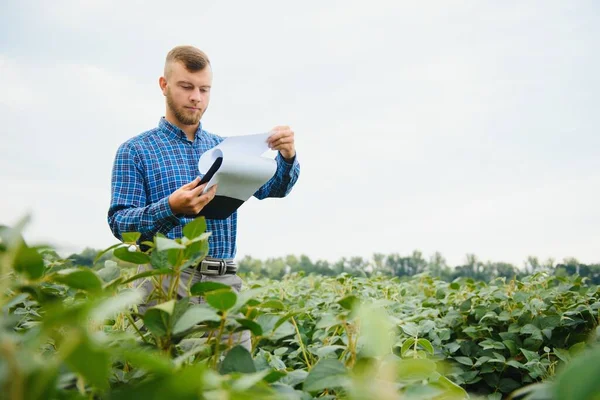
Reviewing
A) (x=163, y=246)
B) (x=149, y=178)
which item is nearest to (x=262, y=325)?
(x=163, y=246)

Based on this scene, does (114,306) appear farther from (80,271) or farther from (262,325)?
(262,325)

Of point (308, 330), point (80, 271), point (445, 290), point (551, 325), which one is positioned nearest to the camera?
point (80, 271)

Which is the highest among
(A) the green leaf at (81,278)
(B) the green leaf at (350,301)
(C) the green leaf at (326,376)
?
(A) the green leaf at (81,278)

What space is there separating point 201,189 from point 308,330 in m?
0.77

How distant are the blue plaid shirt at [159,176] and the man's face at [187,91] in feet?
0.28

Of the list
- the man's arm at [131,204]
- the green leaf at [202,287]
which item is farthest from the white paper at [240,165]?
the green leaf at [202,287]

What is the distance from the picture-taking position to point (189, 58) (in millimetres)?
2055

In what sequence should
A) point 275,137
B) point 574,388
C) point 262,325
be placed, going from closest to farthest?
1. point 574,388
2. point 262,325
3. point 275,137

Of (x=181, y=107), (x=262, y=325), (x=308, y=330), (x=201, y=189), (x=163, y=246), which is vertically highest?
(x=181, y=107)

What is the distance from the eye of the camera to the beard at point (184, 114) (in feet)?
6.82

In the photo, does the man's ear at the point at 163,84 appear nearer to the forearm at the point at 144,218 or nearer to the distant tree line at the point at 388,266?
the forearm at the point at 144,218

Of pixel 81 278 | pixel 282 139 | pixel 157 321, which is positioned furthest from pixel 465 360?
pixel 81 278

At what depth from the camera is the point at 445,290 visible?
114 inches

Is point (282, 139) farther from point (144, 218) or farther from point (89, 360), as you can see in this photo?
point (89, 360)
